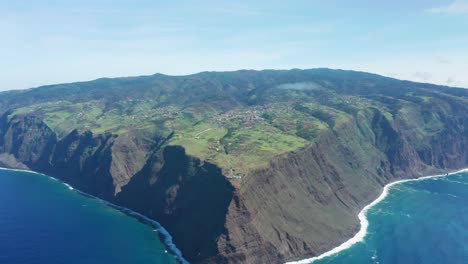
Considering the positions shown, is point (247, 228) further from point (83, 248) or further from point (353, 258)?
point (83, 248)

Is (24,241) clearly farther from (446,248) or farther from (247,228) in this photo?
(446,248)

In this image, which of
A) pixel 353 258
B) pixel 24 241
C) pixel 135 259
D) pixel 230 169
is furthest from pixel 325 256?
pixel 24 241

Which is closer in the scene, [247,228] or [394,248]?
[247,228]

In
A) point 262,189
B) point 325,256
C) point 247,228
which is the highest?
point 262,189

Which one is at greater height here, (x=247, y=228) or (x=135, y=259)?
(x=247, y=228)

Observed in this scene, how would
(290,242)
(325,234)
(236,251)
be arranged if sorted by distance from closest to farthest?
(236,251), (290,242), (325,234)

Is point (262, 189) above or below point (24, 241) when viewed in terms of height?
above

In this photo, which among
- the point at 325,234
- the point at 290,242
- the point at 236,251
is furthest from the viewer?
the point at 325,234

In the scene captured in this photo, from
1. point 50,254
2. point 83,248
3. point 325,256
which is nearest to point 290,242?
point 325,256

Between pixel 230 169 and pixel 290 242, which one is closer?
pixel 290 242
